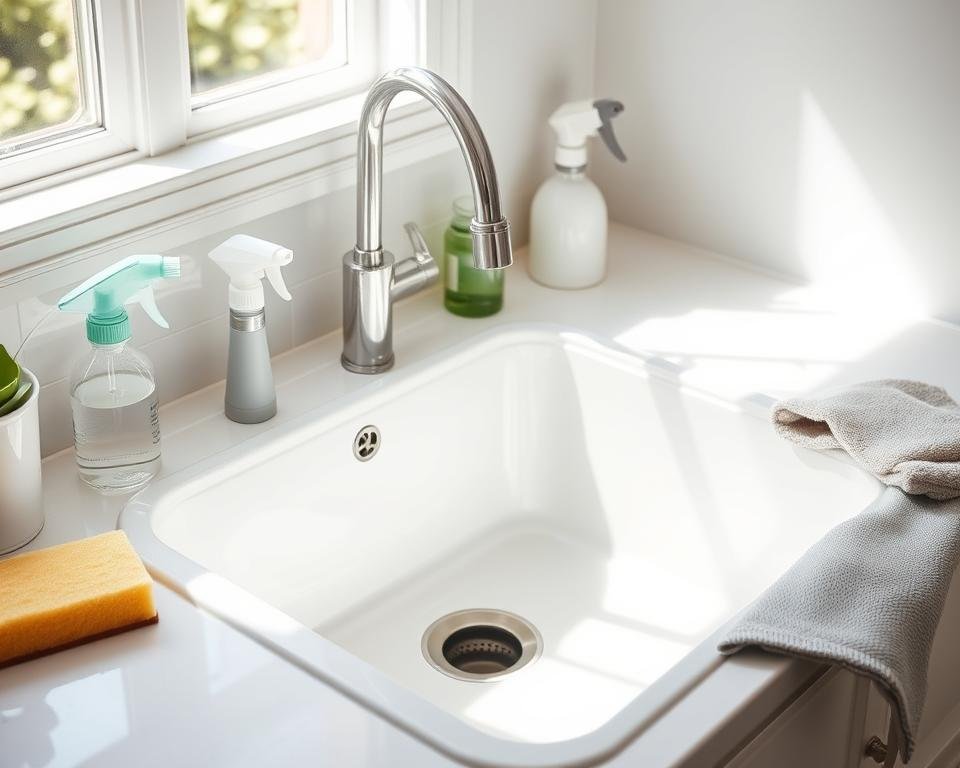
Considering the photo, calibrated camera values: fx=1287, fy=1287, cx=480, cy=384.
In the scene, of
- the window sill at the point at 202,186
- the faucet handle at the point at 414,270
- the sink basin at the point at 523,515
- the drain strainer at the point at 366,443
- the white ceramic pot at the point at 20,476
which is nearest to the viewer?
the white ceramic pot at the point at 20,476

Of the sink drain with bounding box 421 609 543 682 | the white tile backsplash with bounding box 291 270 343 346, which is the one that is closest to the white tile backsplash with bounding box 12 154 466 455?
the white tile backsplash with bounding box 291 270 343 346

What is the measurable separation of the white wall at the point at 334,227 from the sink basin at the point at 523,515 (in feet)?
0.48

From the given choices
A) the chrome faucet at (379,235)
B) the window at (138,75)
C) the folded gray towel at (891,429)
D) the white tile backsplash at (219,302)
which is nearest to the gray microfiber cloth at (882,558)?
the folded gray towel at (891,429)

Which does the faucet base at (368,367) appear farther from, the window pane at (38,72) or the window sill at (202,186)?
the window pane at (38,72)

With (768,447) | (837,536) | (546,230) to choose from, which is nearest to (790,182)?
(546,230)

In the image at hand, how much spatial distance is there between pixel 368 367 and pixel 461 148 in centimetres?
32

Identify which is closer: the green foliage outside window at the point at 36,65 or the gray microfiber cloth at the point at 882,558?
the gray microfiber cloth at the point at 882,558

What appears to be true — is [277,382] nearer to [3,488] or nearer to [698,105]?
[3,488]

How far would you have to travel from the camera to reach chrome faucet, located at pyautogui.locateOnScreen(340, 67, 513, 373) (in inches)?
47.8

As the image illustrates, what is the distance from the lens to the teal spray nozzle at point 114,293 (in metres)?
1.13

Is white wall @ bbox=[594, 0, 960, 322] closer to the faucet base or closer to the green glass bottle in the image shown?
the green glass bottle

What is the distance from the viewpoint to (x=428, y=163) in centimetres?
158

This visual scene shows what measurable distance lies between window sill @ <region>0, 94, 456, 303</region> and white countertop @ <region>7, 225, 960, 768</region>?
174 mm

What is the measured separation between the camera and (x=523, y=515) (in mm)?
1588
